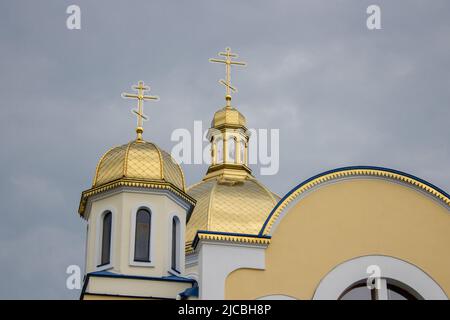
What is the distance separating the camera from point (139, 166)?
22.3m

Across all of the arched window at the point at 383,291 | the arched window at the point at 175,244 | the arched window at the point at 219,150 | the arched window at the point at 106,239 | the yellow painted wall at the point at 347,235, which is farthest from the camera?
the arched window at the point at 219,150

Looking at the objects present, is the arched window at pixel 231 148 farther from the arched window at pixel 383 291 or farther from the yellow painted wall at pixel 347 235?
the arched window at pixel 383 291

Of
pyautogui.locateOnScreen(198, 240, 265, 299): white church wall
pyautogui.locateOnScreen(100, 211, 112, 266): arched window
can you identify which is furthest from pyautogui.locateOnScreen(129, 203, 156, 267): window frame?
pyautogui.locateOnScreen(198, 240, 265, 299): white church wall

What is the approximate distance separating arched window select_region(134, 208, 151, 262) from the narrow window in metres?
0.73

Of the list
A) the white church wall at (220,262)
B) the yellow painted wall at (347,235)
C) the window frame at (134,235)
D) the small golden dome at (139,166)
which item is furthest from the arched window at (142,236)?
the yellow painted wall at (347,235)

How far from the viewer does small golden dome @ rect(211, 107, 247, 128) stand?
1302 inches

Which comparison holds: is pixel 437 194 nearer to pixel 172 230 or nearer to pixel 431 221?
pixel 431 221

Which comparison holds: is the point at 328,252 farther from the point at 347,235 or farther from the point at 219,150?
the point at 219,150

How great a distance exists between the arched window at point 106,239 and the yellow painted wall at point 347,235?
5315mm

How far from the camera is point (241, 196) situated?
2814 cm

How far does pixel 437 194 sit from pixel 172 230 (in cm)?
671

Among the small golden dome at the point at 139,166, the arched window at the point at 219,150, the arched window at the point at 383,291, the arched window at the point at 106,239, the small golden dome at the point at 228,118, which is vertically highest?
the small golden dome at the point at 228,118

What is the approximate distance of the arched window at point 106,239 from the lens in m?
21.7
